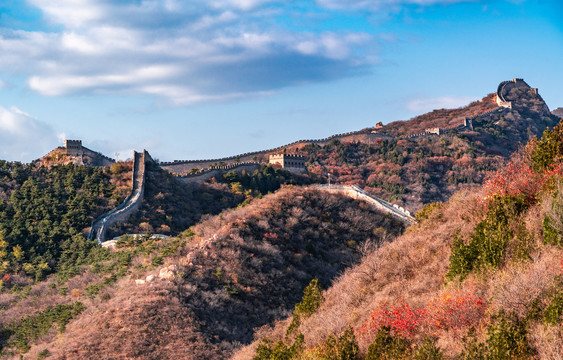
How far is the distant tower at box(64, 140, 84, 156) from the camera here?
8925 cm

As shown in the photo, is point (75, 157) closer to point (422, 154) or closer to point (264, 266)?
point (264, 266)

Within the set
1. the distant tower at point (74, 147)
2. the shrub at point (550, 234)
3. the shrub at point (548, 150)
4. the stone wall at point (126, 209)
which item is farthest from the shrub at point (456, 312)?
the distant tower at point (74, 147)

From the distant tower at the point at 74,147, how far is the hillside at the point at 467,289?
204 ft

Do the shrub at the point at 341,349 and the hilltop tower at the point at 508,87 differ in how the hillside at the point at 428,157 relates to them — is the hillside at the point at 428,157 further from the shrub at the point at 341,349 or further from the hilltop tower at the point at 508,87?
the shrub at the point at 341,349

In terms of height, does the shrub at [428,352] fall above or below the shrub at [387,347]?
above

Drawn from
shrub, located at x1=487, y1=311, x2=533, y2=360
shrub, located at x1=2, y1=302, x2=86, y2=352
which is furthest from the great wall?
shrub, located at x1=487, y1=311, x2=533, y2=360

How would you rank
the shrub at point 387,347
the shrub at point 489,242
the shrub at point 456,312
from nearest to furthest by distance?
the shrub at point 456,312 → the shrub at point 387,347 → the shrub at point 489,242

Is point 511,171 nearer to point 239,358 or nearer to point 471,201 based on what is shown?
point 471,201

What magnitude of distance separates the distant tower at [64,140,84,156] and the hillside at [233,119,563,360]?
6215 centimetres

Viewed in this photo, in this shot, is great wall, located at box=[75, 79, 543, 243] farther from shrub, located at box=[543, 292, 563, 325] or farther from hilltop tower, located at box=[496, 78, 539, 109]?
hilltop tower, located at box=[496, 78, 539, 109]

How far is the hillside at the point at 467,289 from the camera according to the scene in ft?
63.3

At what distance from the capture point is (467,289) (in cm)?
2311

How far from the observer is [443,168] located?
117688 mm

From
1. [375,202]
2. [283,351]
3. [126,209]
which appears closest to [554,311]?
[283,351]
